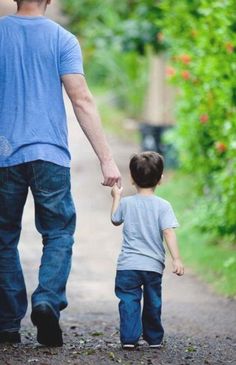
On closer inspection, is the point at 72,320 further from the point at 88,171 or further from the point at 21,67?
the point at 88,171

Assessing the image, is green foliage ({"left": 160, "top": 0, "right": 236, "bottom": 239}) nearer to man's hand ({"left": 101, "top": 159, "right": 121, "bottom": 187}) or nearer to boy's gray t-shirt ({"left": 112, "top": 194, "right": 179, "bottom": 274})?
boy's gray t-shirt ({"left": 112, "top": 194, "right": 179, "bottom": 274})

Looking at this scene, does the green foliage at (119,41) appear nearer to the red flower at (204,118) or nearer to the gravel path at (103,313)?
the gravel path at (103,313)

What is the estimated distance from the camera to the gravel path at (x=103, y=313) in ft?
17.2

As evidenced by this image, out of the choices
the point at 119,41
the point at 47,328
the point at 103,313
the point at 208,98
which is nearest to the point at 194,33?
the point at 208,98

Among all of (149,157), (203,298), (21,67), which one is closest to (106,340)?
(149,157)

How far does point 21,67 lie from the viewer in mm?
5305

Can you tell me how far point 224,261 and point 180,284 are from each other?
0.47 meters

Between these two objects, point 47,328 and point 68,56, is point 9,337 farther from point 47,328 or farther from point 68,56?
point 68,56

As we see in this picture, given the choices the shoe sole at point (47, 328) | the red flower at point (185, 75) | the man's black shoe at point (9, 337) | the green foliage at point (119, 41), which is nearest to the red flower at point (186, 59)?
the red flower at point (185, 75)

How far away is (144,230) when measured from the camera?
17.9 ft

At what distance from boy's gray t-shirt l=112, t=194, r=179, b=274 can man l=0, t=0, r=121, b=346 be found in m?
0.21

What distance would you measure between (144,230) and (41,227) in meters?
0.54

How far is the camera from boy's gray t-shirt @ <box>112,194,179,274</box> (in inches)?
214

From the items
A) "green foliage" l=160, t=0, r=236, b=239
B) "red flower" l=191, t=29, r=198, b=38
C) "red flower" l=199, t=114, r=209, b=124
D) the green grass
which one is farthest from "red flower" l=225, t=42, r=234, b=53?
the green grass
